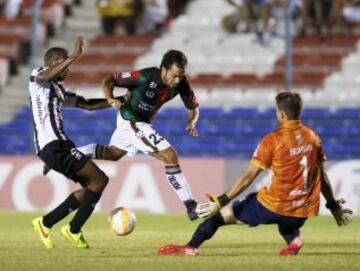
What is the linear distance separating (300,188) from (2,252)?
2.75 meters

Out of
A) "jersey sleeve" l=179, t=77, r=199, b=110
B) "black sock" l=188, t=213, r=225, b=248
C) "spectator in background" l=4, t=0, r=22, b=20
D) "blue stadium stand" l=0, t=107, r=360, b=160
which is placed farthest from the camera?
"spectator in background" l=4, t=0, r=22, b=20

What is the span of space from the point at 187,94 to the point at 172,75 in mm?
723

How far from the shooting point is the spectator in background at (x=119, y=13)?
923 inches

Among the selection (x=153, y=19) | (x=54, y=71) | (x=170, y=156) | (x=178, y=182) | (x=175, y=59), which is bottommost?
(x=153, y=19)

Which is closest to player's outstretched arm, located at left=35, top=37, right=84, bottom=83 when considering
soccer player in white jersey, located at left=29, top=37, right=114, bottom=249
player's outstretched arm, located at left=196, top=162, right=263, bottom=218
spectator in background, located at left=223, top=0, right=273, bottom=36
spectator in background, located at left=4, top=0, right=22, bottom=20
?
soccer player in white jersey, located at left=29, top=37, right=114, bottom=249

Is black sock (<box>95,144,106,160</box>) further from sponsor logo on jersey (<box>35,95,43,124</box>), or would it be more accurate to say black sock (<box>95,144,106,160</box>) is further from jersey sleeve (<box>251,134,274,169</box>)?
jersey sleeve (<box>251,134,274,169</box>)

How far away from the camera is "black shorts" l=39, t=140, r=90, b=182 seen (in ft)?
36.2

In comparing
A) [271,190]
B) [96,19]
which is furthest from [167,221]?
[96,19]

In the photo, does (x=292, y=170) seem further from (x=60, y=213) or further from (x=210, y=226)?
(x=60, y=213)

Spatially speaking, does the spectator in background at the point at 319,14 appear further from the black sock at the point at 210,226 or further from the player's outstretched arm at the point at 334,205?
the black sock at the point at 210,226

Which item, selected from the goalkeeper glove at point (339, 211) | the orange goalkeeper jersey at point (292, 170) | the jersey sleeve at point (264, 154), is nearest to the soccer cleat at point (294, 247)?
the orange goalkeeper jersey at point (292, 170)

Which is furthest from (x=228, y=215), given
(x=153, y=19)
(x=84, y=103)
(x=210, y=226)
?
(x=153, y=19)

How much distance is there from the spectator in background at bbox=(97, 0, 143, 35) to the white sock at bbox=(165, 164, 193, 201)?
36.1 ft

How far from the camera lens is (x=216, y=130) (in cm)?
2050
